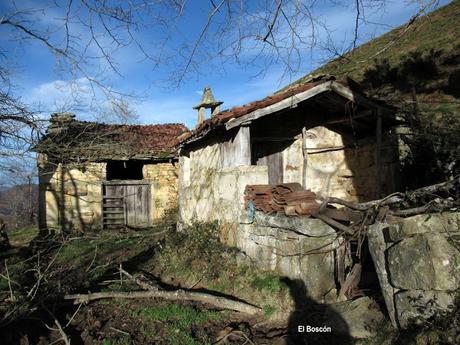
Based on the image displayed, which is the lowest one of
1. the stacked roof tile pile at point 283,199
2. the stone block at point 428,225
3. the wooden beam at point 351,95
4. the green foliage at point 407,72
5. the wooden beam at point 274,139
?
the stone block at point 428,225

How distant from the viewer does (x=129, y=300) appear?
551 cm

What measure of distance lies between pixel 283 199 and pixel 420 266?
227cm

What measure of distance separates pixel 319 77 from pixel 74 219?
33.5ft

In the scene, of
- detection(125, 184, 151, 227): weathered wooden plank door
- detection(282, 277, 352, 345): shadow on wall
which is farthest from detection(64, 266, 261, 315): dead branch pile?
detection(125, 184, 151, 227): weathered wooden plank door

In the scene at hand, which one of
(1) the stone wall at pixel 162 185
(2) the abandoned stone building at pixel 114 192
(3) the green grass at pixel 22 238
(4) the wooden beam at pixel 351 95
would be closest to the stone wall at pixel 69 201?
(2) the abandoned stone building at pixel 114 192

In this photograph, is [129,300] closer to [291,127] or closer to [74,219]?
[291,127]

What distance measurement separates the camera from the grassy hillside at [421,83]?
438 cm

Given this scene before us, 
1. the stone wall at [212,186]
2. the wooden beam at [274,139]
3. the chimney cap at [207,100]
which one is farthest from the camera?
the chimney cap at [207,100]

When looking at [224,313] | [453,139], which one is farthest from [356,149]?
[224,313]

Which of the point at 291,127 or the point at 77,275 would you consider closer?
the point at 77,275

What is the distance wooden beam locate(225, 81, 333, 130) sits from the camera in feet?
20.0

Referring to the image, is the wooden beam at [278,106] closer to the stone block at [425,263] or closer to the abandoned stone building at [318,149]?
the abandoned stone building at [318,149]

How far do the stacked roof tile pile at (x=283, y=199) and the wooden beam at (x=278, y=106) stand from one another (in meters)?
1.09

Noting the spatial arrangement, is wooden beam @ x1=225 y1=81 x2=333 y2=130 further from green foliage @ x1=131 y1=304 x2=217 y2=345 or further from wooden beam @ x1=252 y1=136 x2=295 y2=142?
green foliage @ x1=131 y1=304 x2=217 y2=345
